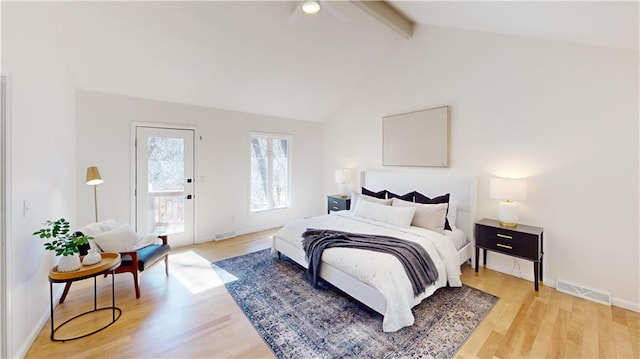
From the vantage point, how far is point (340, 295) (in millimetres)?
2746

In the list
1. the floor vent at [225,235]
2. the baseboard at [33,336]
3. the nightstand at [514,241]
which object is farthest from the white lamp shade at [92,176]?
the nightstand at [514,241]

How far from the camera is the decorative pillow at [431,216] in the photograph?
3.23m

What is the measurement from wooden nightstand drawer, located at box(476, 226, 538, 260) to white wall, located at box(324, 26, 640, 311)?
0.41 meters

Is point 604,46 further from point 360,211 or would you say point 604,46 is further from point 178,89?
point 178,89

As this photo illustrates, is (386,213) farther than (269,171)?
No

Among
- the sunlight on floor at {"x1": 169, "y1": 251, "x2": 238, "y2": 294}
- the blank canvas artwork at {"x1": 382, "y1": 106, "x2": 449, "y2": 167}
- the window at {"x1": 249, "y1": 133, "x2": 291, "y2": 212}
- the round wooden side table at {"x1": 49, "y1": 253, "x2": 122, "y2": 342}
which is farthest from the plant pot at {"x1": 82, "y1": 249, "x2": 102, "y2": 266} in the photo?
the blank canvas artwork at {"x1": 382, "y1": 106, "x2": 449, "y2": 167}

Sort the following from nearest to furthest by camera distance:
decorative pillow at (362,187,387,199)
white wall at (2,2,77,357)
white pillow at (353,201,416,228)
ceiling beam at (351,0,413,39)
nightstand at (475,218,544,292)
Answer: white wall at (2,2,77,357)
nightstand at (475,218,544,292)
ceiling beam at (351,0,413,39)
white pillow at (353,201,416,228)
decorative pillow at (362,187,387,199)

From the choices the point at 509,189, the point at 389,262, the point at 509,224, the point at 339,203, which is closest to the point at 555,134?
the point at 509,189

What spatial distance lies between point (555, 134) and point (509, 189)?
2.44 ft

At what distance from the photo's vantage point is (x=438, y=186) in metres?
3.85

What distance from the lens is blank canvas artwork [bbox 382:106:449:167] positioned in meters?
3.84

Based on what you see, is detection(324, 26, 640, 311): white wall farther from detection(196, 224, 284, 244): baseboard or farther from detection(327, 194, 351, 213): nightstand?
detection(196, 224, 284, 244): baseboard

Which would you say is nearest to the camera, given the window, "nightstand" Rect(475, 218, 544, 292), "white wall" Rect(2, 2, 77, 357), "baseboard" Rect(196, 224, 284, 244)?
"white wall" Rect(2, 2, 77, 357)

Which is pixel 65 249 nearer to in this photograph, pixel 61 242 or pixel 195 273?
pixel 61 242
